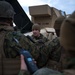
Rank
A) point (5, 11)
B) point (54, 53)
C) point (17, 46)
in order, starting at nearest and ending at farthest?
point (17, 46) → point (5, 11) → point (54, 53)

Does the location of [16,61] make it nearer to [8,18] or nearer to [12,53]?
[12,53]

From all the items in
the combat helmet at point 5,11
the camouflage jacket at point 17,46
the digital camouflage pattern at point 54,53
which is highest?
the combat helmet at point 5,11

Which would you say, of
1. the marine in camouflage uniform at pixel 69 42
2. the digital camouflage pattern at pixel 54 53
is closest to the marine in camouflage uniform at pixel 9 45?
the digital camouflage pattern at pixel 54 53

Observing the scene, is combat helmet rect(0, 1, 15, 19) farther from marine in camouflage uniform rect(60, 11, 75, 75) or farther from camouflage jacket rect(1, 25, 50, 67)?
marine in camouflage uniform rect(60, 11, 75, 75)

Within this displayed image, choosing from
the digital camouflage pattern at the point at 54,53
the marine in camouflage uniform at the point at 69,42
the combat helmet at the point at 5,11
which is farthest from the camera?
the digital camouflage pattern at the point at 54,53

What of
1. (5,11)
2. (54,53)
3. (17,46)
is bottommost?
(54,53)

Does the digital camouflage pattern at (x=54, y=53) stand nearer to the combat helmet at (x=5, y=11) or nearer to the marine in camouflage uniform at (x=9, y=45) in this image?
the marine in camouflage uniform at (x=9, y=45)

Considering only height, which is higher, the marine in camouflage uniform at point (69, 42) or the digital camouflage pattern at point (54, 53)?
the marine in camouflage uniform at point (69, 42)

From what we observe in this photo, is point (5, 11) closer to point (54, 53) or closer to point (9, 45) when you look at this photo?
point (9, 45)

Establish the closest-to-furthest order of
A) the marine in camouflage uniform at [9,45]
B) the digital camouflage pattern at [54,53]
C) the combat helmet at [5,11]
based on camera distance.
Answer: the marine in camouflage uniform at [9,45]
the combat helmet at [5,11]
the digital camouflage pattern at [54,53]

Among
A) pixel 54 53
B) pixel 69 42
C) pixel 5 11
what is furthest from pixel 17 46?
pixel 69 42

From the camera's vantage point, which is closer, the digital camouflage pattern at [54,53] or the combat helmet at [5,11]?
the combat helmet at [5,11]

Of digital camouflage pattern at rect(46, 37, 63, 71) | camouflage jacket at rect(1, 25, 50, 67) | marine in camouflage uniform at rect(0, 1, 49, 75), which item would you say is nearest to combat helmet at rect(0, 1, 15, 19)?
marine in camouflage uniform at rect(0, 1, 49, 75)

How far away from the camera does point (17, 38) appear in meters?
3.05
